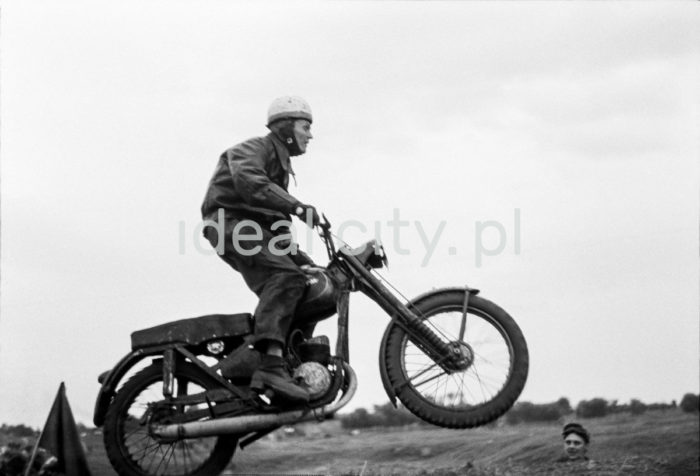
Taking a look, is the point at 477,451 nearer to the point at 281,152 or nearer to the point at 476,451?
the point at 476,451

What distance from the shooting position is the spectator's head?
10.3 meters

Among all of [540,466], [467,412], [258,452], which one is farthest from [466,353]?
[258,452]

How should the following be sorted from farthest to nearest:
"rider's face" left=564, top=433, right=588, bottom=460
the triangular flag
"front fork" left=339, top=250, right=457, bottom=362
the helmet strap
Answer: "rider's face" left=564, top=433, right=588, bottom=460
the triangular flag
the helmet strap
"front fork" left=339, top=250, right=457, bottom=362

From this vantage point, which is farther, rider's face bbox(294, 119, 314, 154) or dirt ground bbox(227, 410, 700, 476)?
dirt ground bbox(227, 410, 700, 476)

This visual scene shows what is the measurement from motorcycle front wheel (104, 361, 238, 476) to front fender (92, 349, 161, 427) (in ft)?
0.31

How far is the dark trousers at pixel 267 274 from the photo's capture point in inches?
291

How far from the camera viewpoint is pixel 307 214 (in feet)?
24.4

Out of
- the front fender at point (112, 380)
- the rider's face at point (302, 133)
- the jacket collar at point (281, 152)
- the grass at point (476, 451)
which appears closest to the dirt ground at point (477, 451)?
the grass at point (476, 451)

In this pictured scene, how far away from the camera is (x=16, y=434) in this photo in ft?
34.6

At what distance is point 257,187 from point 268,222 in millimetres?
388

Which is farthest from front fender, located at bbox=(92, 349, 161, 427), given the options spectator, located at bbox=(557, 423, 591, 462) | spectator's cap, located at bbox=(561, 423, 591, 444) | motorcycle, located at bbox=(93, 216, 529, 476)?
spectator's cap, located at bbox=(561, 423, 591, 444)

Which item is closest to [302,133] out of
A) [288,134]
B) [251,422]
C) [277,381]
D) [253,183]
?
[288,134]

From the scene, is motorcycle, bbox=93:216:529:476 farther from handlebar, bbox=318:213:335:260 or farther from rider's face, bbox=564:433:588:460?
rider's face, bbox=564:433:588:460

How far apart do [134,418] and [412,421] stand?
8.49 m
